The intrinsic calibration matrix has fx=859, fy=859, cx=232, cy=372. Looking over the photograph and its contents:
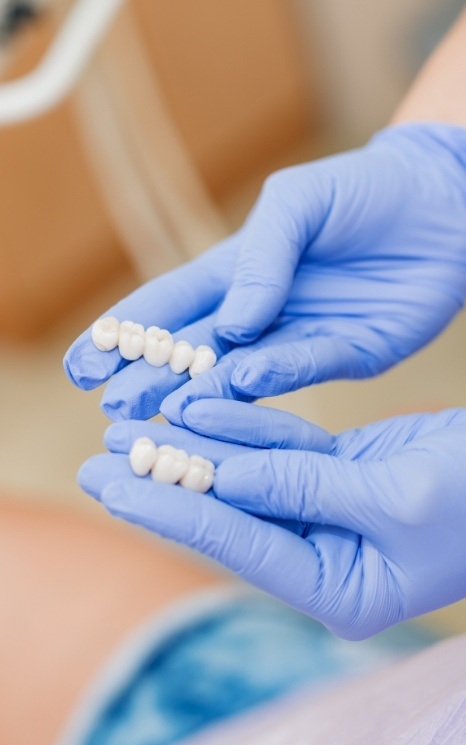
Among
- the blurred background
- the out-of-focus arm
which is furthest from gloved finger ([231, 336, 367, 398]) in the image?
the blurred background

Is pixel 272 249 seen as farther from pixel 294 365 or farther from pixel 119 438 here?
pixel 119 438

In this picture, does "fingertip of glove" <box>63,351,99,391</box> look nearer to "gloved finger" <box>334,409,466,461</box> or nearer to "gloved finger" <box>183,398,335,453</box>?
"gloved finger" <box>183,398,335,453</box>

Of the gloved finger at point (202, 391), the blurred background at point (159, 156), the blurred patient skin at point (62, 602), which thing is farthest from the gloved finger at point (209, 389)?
the blurred background at point (159, 156)

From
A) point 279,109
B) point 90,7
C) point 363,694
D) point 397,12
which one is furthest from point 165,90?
point 363,694

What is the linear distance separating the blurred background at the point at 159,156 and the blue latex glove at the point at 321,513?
61cm

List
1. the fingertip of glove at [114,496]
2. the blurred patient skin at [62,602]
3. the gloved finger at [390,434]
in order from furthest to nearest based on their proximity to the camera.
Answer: the blurred patient skin at [62,602]
the gloved finger at [390,434]
the fingertip of glove at [114,496]

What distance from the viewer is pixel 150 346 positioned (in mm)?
651

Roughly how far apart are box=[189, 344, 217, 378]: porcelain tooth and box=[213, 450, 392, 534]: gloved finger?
0.10 m

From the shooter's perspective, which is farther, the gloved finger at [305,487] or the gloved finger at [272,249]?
the gloved finger at [272,249]

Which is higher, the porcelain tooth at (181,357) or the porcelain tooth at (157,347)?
the porcelain tooth at (157,347)

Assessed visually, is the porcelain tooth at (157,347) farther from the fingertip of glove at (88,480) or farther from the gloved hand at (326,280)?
the fingertip of glove at (88,480)

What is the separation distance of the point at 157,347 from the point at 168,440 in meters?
0.08

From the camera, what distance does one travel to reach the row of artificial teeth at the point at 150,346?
65 cm

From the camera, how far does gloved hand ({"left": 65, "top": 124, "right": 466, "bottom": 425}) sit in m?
0.67
